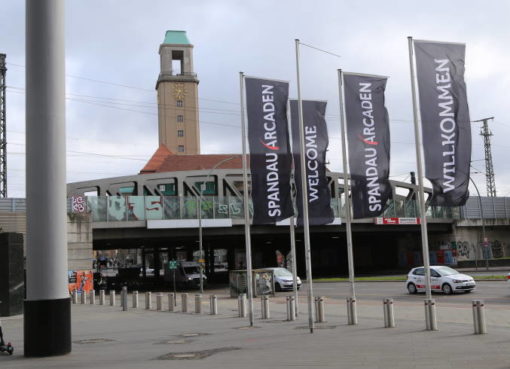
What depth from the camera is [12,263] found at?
2381cm

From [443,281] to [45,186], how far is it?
819 inches

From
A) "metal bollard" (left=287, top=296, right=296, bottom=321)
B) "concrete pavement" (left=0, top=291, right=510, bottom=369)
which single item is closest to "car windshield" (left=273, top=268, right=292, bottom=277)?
"concrete pavement" (left=0, top=291, right=510, bottom=369)

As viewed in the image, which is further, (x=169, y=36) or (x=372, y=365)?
(x=169, y=36)

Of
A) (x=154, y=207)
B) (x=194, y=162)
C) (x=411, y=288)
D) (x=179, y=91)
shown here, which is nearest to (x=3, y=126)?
(x=154, y=207)

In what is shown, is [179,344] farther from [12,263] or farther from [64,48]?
[12,263]

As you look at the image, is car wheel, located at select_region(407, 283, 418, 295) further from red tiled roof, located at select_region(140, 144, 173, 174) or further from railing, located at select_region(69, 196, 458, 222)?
red tiled roof, located at select_region(140, 144, 173, 174)

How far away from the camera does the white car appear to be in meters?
27.0

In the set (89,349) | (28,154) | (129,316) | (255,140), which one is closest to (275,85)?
(255,140)

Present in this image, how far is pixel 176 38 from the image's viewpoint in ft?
370

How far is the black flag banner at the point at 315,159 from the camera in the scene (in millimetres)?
17547

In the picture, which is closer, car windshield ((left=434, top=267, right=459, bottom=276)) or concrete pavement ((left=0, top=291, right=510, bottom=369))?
concrete pavement ((left=0, top=291, right=510, bottom=369))

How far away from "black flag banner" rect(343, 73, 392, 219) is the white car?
13019 mm

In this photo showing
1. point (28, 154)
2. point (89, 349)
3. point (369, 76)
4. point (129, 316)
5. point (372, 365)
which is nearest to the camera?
point (372, 365)

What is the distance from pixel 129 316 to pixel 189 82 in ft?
298
